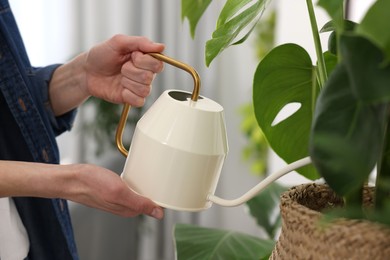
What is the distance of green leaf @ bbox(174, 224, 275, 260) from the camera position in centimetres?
83

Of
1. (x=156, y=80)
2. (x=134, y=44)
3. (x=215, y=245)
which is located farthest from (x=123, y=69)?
(x=156, y=80)

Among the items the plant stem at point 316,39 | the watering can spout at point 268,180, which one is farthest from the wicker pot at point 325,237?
the plant stem at point 316,39

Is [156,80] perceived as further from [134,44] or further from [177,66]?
[177,66]

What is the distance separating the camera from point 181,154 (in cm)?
60

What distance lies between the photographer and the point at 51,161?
3.47 feet

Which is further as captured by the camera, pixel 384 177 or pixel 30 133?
pixel 30 133

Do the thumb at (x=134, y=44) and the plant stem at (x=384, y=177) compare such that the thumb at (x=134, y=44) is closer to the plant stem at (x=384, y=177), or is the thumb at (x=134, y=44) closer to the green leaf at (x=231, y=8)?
the green leaf at (x=231, y=8)

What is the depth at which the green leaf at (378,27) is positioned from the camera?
35 centimetres

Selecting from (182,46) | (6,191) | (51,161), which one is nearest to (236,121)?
(182,46)

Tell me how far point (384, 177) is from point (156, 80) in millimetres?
3008

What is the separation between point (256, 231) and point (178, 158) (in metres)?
2.98

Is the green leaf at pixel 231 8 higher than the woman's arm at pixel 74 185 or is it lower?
higher

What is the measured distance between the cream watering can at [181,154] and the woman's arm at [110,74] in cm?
17

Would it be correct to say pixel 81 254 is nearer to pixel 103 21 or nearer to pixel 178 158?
pixel 103 21
